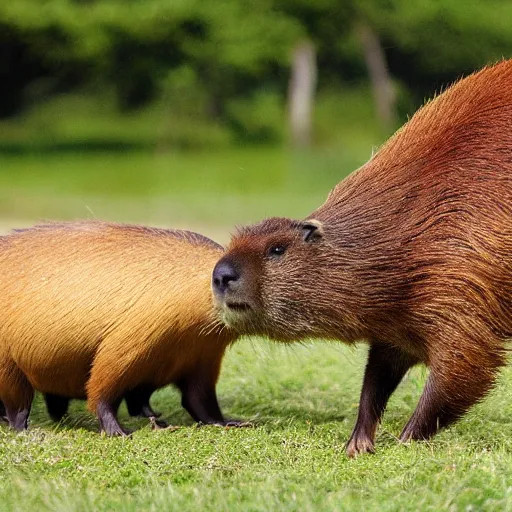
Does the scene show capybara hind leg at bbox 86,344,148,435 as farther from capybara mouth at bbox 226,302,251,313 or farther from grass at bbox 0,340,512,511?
capybara mouth at bbox 226,302,251,313

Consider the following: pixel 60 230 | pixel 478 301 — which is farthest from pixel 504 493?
pixel 60 230

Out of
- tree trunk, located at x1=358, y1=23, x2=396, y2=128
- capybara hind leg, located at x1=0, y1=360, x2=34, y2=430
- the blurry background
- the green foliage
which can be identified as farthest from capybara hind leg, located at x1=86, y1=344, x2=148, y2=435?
tree trunk, located at x1=358, y1=23, x2=396, y2=128

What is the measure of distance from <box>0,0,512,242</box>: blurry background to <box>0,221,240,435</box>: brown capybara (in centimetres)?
1459

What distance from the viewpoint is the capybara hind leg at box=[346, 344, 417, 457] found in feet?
16.0

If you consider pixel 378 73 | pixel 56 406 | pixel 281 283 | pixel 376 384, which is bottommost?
pixel 56 406

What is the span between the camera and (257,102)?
27.3 m

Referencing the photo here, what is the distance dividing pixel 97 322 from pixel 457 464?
1851 millimetres

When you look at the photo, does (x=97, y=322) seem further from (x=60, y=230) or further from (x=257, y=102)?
(x=257, y=102)

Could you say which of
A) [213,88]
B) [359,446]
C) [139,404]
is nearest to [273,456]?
[359,446]

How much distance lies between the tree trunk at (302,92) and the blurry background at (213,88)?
0.04 m

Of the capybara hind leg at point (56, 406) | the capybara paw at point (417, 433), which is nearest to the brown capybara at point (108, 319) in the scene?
the capybara hind leg at point (56, 406)

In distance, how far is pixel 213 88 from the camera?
26047mm

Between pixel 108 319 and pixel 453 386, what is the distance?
1631mm

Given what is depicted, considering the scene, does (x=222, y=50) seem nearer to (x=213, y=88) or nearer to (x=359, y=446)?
(x=213, y=88)
